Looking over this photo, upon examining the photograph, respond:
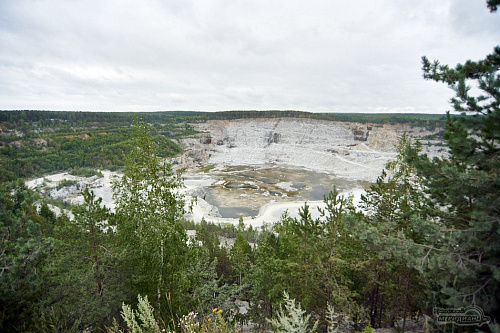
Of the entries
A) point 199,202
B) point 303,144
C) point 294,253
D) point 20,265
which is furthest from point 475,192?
point 303,144

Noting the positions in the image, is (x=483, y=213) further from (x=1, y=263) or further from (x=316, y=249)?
(x=1, y=263)

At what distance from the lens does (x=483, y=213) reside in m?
3.51

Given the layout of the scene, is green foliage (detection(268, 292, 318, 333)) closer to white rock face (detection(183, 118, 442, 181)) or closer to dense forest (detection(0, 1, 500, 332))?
dense forest (detection(0, 1, 500, 332))

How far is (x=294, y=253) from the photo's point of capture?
8.16m

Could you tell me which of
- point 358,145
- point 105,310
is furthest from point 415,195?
point 358,145

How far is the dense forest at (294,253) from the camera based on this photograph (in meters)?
3.47

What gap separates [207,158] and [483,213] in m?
77.0

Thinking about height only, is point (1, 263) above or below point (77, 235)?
above

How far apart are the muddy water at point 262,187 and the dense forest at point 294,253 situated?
86.3 ft

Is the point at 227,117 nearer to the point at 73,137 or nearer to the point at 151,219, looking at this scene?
the point at 73,137

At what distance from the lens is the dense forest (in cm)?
347

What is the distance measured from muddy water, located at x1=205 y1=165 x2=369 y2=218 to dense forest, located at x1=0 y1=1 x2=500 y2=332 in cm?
2630

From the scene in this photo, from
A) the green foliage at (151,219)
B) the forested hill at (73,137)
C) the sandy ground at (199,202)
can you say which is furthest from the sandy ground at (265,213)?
the green foliage at (151,219)

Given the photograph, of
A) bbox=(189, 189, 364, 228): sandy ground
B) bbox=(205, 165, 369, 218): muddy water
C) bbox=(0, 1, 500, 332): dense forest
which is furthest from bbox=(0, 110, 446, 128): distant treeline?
bbox=(0, 1, 500, 332): dense forest
